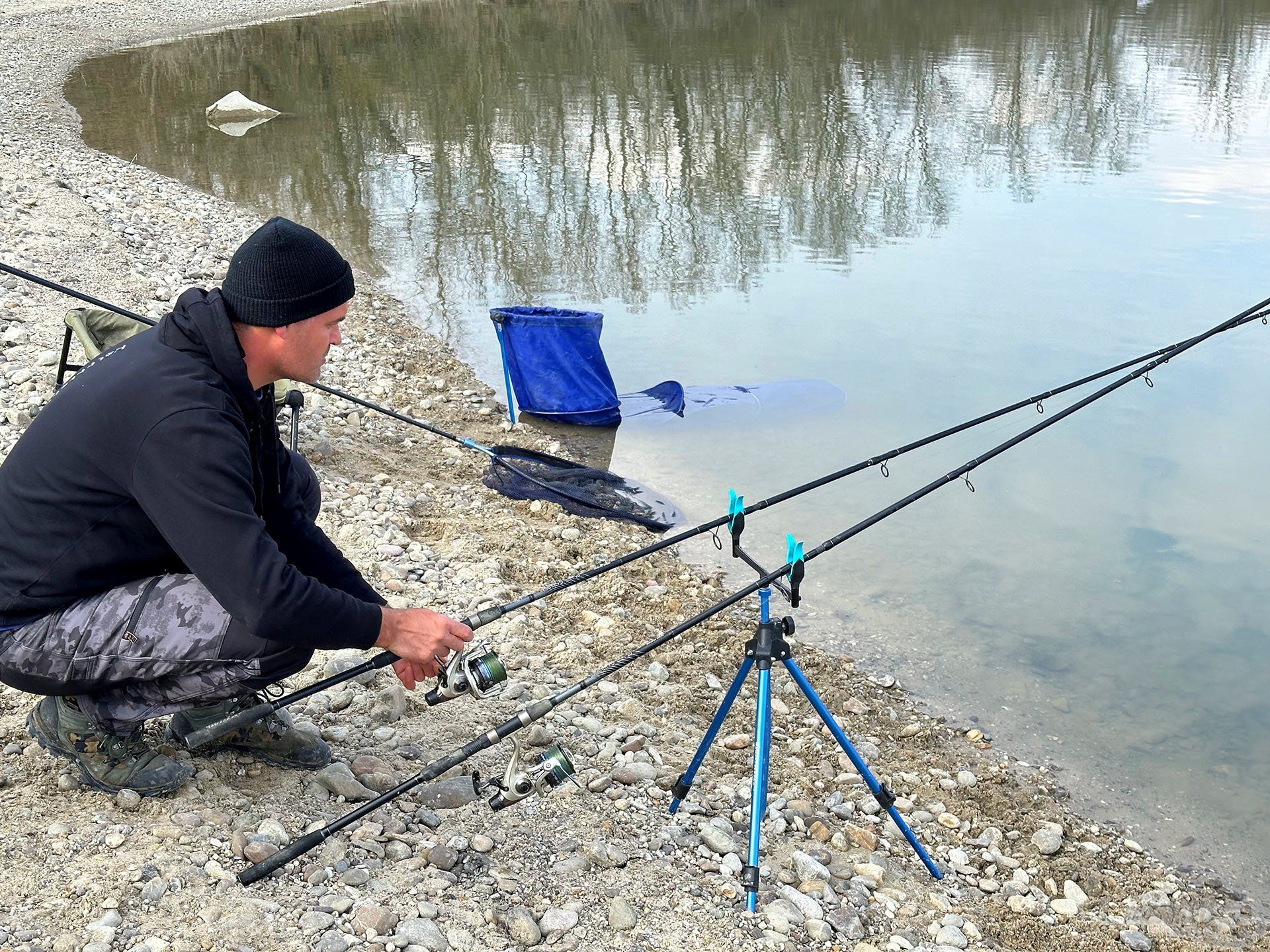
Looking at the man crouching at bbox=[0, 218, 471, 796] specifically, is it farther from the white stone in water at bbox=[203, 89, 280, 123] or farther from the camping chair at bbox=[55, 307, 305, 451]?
the white stone in water at bbox=[203, 89, 280, 123]

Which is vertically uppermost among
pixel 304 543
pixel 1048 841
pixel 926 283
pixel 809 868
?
pixel 304 543

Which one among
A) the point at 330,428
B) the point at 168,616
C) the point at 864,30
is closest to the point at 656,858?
the point at 168,616

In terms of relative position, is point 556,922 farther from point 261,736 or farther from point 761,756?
point 261,736

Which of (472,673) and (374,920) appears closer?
(374,920)

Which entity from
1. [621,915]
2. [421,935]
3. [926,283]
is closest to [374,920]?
[421,935]

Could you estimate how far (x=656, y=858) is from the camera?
9.59 feet

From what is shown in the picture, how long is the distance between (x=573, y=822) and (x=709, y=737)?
1.50ft

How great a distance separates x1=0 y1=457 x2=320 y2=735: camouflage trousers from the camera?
8.20ft

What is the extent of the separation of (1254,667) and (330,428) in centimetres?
453

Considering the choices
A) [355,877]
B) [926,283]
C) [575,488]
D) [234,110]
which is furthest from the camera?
[234,110]

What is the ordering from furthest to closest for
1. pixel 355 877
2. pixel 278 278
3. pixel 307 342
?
pixel 355 877
pixel 307 342
pixel 278 278

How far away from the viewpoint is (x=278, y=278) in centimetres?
239

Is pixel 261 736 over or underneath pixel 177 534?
underneath

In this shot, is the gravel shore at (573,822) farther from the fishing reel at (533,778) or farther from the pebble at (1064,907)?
the fishing reel at (533,778)
